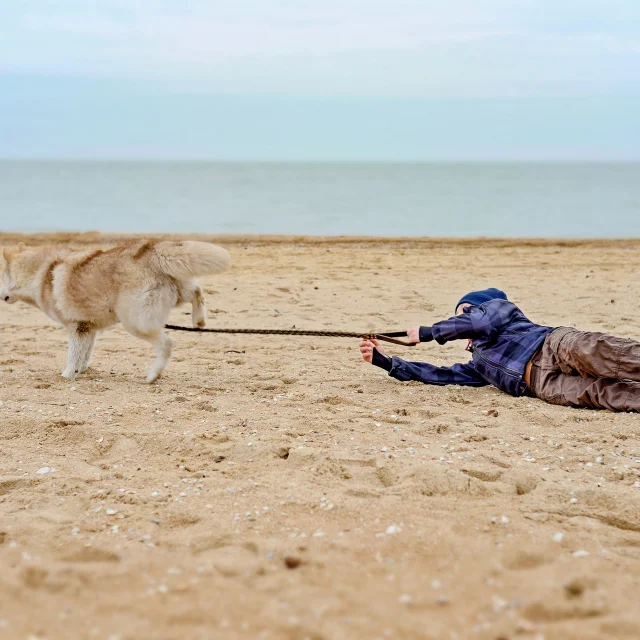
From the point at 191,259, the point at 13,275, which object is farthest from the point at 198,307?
the point at 13,275

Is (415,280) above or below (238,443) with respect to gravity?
above

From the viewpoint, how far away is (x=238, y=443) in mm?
4188

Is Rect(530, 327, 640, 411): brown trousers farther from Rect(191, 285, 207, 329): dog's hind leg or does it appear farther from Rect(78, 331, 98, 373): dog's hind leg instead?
Rect(78, 331, 98, 373): dog's hind leg

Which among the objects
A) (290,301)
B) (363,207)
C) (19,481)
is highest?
(363,207)

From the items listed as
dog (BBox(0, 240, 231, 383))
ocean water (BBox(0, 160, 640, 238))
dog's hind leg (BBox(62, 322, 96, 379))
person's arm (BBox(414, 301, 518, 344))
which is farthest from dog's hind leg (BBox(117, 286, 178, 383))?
ocean water (BBox(0, 160, 640, 238))

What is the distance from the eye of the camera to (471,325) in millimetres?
5078

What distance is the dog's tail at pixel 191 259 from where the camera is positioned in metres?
5.67

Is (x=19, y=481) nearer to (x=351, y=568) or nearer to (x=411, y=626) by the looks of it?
(x=351, y=568)

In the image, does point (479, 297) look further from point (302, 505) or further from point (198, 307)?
point (302, 505)

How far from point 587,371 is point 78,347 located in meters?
4.27

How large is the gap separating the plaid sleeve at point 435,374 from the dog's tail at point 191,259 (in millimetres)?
1685

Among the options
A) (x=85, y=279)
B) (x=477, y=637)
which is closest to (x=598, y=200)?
(x=85, y=279)

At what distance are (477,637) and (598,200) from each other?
3866 centimetres

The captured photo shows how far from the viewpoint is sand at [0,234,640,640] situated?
2.40 meters
